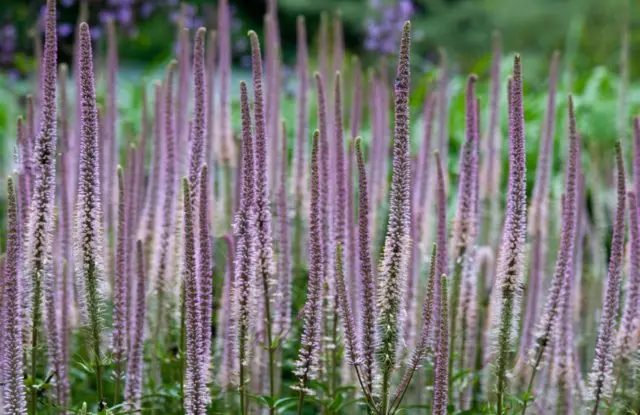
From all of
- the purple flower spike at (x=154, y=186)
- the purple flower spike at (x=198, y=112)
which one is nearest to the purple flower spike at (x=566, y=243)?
the purple flower spike at (x=198, y=112)

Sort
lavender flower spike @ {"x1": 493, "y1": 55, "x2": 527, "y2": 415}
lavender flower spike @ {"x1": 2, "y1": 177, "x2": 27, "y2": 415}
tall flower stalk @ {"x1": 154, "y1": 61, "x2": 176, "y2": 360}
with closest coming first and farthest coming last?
lavender flower spike @ {"x1": 2, "y1": 177, "x2": 27, "y2": 415} → lavender flower spike @ {"x1": 493, "y1": 55, "x2": 527, "y2": 415} → tall flower stalk @ {"x1": 154, "y1": 61, "x2": 176, "y2": 360}

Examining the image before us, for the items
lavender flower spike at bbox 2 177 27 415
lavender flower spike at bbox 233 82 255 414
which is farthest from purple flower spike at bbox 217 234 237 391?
lavender flower spike at bbox 2 177 27 415

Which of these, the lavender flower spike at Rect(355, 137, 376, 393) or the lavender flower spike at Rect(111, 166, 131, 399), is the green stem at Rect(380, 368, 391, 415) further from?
the lavender flower spike at Rect(111, 166, 131, 399)

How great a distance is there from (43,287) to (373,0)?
21.9 ft

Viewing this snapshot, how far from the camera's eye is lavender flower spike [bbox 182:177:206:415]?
2473mm

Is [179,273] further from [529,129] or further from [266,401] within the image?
[529,129]

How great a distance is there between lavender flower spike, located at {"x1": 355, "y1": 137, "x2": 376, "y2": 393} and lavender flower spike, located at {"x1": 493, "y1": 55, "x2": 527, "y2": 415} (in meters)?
0.42

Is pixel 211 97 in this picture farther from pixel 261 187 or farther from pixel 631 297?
pixel 631 297

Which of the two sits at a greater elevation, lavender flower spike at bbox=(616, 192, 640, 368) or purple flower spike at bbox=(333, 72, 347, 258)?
purple flower spike at bbox=(333, 72, 347, 258)

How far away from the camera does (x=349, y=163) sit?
13.2 feet

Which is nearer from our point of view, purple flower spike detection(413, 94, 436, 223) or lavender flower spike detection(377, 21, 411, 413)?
lavender flower spike detection(377, 21, 411, 413)

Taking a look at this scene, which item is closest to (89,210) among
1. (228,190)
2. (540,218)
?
(540,218)

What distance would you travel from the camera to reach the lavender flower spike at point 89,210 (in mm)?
2576

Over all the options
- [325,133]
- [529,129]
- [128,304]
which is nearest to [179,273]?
[128,304]
